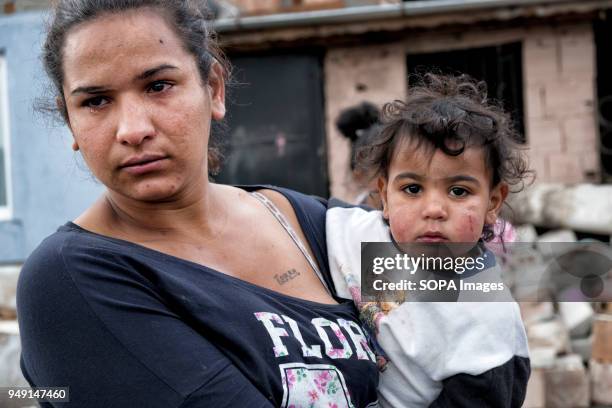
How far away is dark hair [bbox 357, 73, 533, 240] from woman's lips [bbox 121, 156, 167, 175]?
66 cm

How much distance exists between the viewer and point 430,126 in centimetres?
183

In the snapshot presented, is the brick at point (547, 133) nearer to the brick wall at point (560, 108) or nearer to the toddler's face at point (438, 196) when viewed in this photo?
the brick wall at point (560, 108)

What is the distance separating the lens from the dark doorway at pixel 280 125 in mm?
8273

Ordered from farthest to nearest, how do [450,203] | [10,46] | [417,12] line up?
1. [10,46]
2. [417,12]
3. [450,203]

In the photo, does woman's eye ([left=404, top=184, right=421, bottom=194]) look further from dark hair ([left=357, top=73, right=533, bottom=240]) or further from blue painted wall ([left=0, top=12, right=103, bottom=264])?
blue painted wall ([left=0, top=12, right=103, bottom=264])

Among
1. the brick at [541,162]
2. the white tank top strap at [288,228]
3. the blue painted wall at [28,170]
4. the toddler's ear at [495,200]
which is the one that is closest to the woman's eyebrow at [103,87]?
the white tank top strap at [288,228]

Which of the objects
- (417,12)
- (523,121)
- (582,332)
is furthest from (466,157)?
(523,121)

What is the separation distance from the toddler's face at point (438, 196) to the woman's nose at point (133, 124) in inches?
26.0

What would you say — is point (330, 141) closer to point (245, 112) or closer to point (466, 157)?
point (245, 112)

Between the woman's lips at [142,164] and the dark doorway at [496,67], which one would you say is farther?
the dark doorway at [496,67]

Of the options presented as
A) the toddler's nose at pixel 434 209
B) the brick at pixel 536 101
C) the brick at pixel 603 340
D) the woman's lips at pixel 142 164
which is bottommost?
the brick at pixel 603 340

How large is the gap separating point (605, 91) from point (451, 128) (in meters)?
6.92

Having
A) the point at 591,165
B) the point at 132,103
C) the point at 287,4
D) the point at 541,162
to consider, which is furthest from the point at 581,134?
the point at 132,103

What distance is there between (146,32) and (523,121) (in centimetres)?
693
